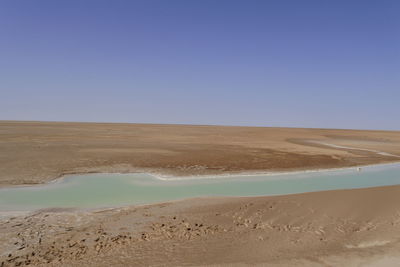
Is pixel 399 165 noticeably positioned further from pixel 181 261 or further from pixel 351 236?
pixel 181 261

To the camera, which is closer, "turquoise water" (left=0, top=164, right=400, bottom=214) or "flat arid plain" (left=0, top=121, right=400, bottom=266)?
"flat arid plain" (left=0, top=121, right=400, bottom=266)

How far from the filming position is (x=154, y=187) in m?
12.5

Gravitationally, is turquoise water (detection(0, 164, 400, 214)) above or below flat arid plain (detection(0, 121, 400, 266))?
below

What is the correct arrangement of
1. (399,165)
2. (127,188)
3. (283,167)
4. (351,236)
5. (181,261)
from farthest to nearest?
(399,165)
(283,167)
(127,188)
(351,236)
(181,261)

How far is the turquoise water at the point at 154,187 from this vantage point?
9930 mm

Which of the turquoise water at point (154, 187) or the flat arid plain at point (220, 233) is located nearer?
the flat arid plain at point (220, 233)

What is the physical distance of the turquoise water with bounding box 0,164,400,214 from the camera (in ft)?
32.6

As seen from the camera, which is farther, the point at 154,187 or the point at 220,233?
the point at 154,187

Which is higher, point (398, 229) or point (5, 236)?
point (398, 229)

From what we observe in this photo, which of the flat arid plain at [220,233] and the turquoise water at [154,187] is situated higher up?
the flat arid plain at [220,233]

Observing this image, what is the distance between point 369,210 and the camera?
8.04 meters

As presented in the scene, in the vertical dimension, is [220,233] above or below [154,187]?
above

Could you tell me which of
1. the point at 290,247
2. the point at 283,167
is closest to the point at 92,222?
the point at 290,247

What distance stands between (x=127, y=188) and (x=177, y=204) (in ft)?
13.0
